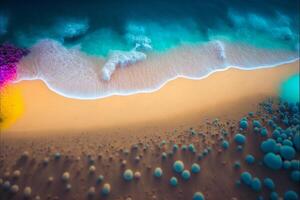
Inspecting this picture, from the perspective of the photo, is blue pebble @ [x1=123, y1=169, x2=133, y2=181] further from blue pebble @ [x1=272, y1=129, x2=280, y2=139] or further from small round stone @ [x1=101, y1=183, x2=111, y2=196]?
blue pebble @ [x1=272, y1=129, x2=280, y2=139]

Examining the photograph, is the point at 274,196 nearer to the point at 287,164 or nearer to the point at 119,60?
the point at 287,164

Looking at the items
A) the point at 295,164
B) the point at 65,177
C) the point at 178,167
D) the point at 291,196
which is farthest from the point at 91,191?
the point at 295,164

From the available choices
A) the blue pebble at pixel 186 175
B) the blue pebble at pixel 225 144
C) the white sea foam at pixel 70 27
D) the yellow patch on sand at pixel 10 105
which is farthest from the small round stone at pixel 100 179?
the white sea foam at pixel 70 27

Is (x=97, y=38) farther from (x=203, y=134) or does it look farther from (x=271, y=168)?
(x=271, y=168)

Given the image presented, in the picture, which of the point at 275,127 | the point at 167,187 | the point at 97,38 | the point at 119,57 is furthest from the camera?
the point at 97,38

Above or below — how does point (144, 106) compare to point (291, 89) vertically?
below

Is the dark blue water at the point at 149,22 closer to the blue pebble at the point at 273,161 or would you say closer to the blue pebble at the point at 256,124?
the blue pebble at the point at 256,124

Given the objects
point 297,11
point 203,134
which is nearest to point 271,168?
point 203,134
